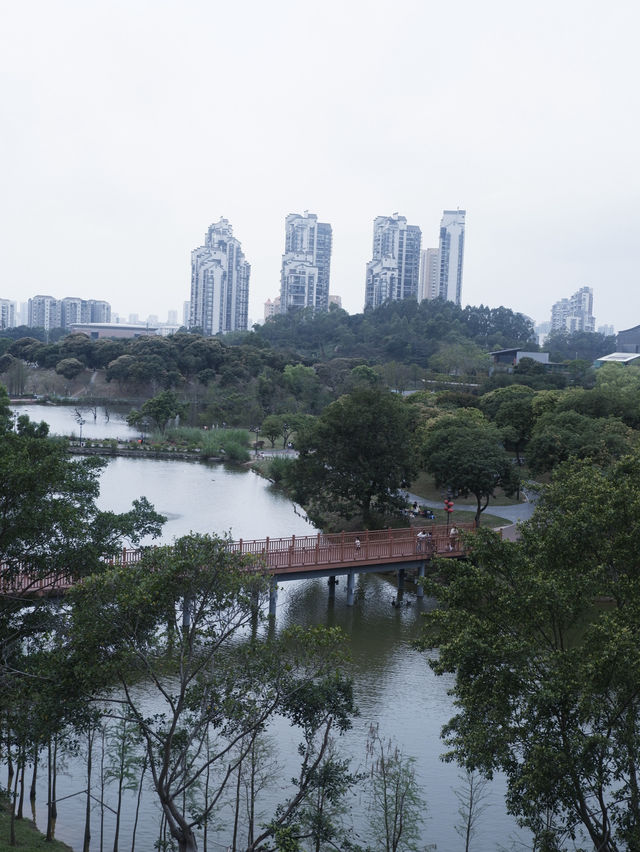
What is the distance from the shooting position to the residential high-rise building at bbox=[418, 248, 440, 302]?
485ft

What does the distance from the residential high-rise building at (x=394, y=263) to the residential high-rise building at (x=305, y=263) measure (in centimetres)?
894

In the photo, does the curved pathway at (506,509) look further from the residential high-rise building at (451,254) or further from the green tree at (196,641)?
the residential high-rise building at (451,254)

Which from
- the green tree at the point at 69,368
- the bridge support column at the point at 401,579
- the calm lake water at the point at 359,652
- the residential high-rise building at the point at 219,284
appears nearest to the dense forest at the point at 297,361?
the green tree at the point at 69,368

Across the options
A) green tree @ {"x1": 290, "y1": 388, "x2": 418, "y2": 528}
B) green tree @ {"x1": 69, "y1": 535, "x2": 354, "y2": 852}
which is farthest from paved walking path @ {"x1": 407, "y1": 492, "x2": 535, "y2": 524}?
green tree @ {"x1": 69, "y1": 535, "x2": 354, "y2": 852}

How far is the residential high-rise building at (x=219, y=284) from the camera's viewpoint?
141875mm

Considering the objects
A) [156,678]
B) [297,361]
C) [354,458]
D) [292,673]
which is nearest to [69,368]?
A: [297,361]

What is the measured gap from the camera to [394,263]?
126312mm

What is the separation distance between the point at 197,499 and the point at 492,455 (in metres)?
13.1

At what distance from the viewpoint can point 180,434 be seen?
4903 centimetres

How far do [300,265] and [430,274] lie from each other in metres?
30.2

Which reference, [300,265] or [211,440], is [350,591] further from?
[300,265]

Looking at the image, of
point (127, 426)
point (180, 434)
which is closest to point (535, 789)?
point (180, 434)

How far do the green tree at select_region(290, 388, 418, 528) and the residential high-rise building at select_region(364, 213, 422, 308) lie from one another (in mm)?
99452

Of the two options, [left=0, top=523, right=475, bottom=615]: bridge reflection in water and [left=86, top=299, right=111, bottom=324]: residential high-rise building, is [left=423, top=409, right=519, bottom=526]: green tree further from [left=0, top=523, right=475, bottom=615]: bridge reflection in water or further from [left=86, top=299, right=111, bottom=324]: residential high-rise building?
[left=86, top=299, right=111, bottom=324]: residential high-rise building
